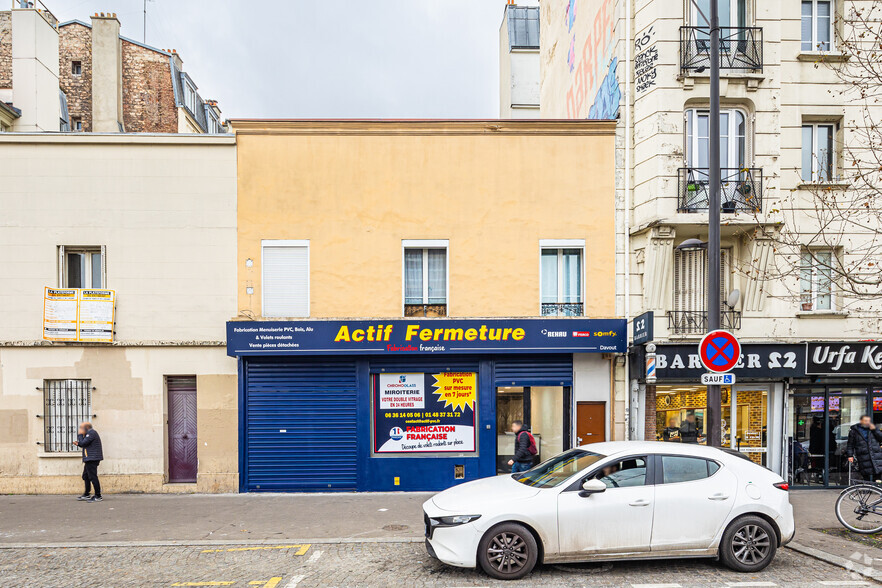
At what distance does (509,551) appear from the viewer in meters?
6.92

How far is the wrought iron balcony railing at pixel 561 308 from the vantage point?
513 inches

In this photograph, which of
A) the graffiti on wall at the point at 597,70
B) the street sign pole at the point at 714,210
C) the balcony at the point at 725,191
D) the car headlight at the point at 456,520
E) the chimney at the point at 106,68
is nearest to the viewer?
the car headlight at the point at 456,520

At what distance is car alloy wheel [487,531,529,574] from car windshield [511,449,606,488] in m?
0.74

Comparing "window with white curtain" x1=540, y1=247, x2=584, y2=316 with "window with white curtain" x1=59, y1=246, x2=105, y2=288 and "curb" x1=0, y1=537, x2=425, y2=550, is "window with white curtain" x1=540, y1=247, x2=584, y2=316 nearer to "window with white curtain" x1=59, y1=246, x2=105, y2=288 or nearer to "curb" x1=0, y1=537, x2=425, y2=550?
"curb" x1=0, y1=537, x2=425, y2=550

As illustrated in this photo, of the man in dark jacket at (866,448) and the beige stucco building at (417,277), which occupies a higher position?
the beige stucco building at (417,277)

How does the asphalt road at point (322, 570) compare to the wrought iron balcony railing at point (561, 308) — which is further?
the wrought iron balcony railing at point (561, 308)

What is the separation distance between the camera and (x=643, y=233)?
12.7m

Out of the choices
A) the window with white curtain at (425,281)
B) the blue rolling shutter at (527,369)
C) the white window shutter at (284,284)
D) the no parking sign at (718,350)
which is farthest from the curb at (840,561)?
the white window shutter at (284,284)

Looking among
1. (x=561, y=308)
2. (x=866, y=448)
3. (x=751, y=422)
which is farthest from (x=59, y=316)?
(x=866, y=448)

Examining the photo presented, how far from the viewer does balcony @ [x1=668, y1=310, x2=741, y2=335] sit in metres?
12.7

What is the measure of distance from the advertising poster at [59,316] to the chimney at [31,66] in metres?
8.34

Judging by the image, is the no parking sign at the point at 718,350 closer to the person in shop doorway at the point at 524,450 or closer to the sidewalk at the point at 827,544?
the sidewalk at the point at 827,544

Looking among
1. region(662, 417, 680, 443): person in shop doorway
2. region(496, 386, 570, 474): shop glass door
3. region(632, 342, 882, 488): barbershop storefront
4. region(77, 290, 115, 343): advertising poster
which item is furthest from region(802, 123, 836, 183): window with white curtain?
region(77, 290, 115, 343): advertising poster

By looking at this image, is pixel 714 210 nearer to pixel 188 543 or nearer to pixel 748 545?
pixel 748 545
